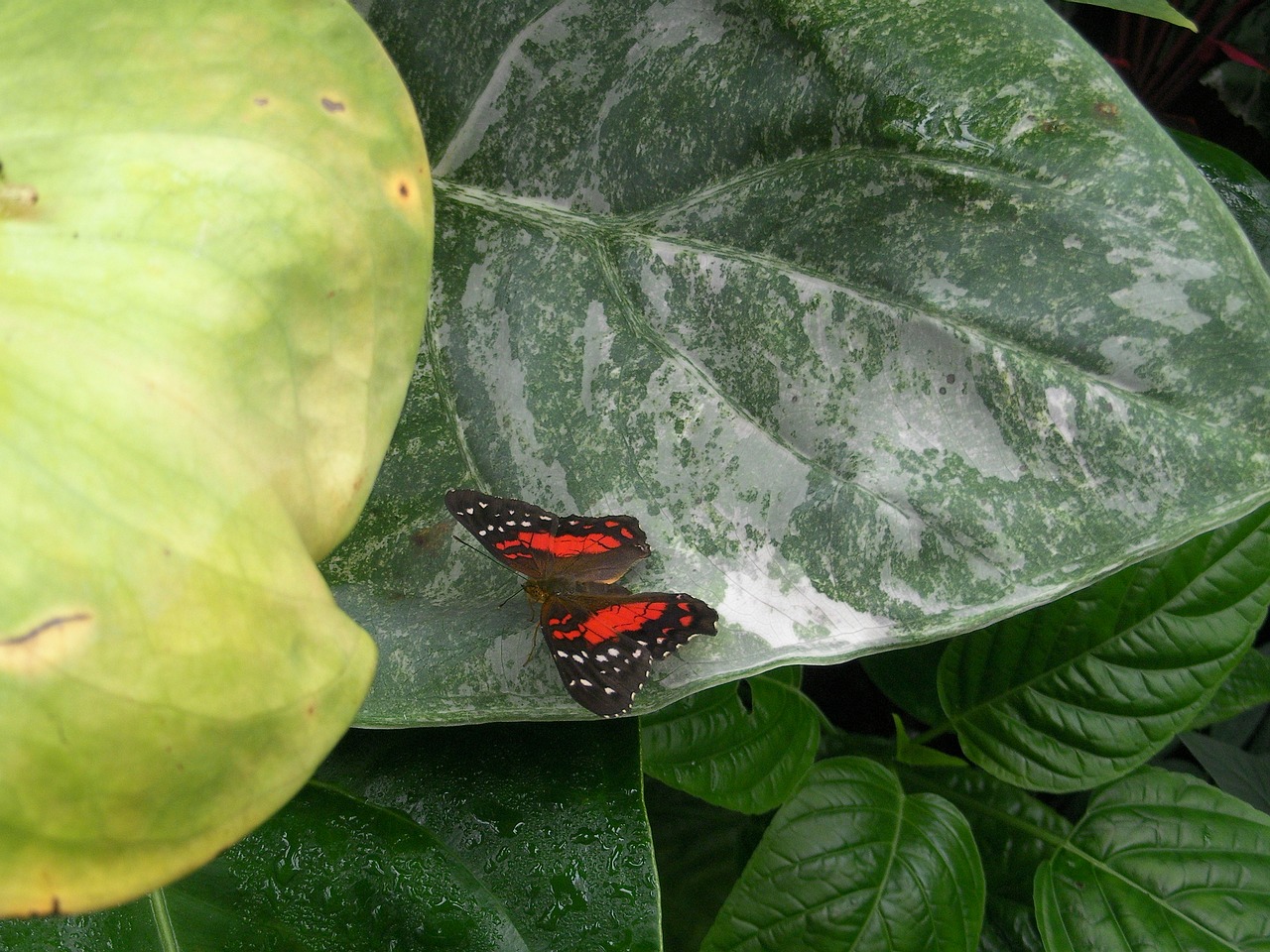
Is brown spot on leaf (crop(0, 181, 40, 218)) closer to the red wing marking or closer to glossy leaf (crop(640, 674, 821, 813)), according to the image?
the red wing marking

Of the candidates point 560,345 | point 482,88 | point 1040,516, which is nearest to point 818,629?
point 1040,516

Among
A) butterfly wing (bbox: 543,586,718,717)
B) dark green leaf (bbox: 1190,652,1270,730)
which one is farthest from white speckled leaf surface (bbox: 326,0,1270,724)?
dark green leaf (bbox: 1190,652,1270,730)

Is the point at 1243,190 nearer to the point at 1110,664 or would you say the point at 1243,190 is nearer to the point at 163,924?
the point at 1110,664

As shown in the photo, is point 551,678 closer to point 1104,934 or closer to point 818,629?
point 818,629

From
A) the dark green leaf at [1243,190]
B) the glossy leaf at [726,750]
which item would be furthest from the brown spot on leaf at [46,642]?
the dark green leaf at [1243,190]

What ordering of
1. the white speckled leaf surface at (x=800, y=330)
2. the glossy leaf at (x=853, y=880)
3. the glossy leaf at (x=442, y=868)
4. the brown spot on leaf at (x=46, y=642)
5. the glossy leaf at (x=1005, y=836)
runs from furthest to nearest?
the glossy leaf at (x=1005, y=836), the glossy leaf at (x=853, y=880), the glossy leaf at (x=442, y=868), the white speckled leaf surface at (x=800, y=330), the brown spot on leaf at (x=46, y=642)

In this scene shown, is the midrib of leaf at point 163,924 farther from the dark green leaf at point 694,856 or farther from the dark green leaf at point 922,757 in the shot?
the dark green leaf at point 922,757
